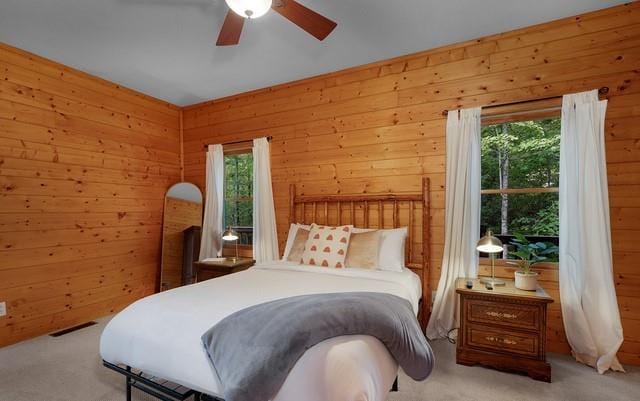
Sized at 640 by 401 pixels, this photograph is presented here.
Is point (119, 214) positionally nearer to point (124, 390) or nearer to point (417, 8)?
point (124, 390)

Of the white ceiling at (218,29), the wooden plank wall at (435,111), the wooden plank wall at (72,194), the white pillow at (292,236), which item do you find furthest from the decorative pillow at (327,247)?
the wooden plank wall at (72,194)

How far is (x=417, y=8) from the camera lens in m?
2.33

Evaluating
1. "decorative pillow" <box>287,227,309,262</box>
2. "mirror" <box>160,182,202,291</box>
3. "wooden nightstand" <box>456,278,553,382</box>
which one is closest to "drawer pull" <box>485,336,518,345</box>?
"wooden nightstand" <box>456,278,553,382</box>

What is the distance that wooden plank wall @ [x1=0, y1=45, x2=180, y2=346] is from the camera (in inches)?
110

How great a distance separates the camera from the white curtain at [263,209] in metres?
3.61

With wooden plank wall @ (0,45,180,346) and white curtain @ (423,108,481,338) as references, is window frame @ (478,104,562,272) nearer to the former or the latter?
white curtain @ (423,108,481,338)

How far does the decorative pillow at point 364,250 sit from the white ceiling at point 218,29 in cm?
173

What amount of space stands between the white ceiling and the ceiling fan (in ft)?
1.24

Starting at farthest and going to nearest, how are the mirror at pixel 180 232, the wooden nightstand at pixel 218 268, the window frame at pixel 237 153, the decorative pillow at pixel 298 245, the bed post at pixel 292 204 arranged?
the mirror at pixel 180 232 < the window frame at pixel 237 153 < the bed post at pixel 292 204 < the wooden nightstand at pixel 218 268 < the decorative pillow at pixel 298 245

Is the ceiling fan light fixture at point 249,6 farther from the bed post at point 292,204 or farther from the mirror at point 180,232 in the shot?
the mirror at point 180,232

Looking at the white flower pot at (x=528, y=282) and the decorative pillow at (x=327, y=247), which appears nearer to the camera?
the white flower pot at (x=528, y=282)

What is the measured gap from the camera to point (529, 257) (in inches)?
95.3

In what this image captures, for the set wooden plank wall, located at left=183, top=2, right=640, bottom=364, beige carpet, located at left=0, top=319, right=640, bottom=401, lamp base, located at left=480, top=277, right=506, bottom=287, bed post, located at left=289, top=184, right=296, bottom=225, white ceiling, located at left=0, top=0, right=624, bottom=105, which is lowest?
beige carpet, located at left=0, top=319, right=640, bottom=401

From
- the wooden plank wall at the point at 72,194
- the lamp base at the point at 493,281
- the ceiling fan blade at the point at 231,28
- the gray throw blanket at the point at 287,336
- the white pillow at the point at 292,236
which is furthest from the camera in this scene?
the white pillow at the point at 292,236
